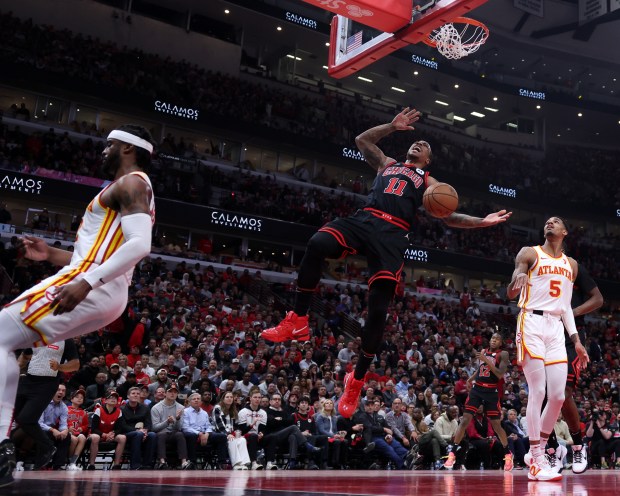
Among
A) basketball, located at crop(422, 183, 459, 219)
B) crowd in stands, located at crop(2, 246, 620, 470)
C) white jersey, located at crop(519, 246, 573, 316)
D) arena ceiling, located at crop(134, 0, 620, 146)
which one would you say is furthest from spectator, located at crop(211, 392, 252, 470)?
arena ceiling, located at crop(134, 0, 620, 146)

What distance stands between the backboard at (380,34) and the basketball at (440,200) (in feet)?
9.35

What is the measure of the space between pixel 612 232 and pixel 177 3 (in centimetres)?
2845

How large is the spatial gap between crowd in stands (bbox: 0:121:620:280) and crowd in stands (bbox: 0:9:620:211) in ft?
8.28

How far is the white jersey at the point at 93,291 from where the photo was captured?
12.0 feet

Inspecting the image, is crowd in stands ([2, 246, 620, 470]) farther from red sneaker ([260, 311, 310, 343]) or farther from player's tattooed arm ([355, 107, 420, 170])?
player's tattooed arm ([355, 107, 420, 170])

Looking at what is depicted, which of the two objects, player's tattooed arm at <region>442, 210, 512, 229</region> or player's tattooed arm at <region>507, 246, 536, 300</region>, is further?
player's tattooed arm at <region>507, 246, 536, 300</region>

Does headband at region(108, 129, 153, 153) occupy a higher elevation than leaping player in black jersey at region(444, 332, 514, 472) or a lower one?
higher

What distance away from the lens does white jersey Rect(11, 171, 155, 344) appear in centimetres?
365

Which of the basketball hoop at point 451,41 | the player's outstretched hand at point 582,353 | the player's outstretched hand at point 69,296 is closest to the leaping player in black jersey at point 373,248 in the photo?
the player's outstretched hand at point 582,353

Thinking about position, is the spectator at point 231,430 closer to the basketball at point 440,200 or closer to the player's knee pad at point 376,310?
the player's knee pad at point 376,310

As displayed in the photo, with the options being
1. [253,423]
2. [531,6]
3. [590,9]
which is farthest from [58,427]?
[590,9]

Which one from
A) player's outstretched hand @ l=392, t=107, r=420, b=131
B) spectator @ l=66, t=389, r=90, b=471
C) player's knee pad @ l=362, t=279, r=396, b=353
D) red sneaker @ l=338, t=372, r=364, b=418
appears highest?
player's outstretched hand @ l=392, t=107, r=420, b=131

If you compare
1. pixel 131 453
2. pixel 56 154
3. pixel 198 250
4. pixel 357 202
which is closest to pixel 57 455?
pixel 131 453

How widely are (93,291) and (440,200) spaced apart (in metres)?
3.57
